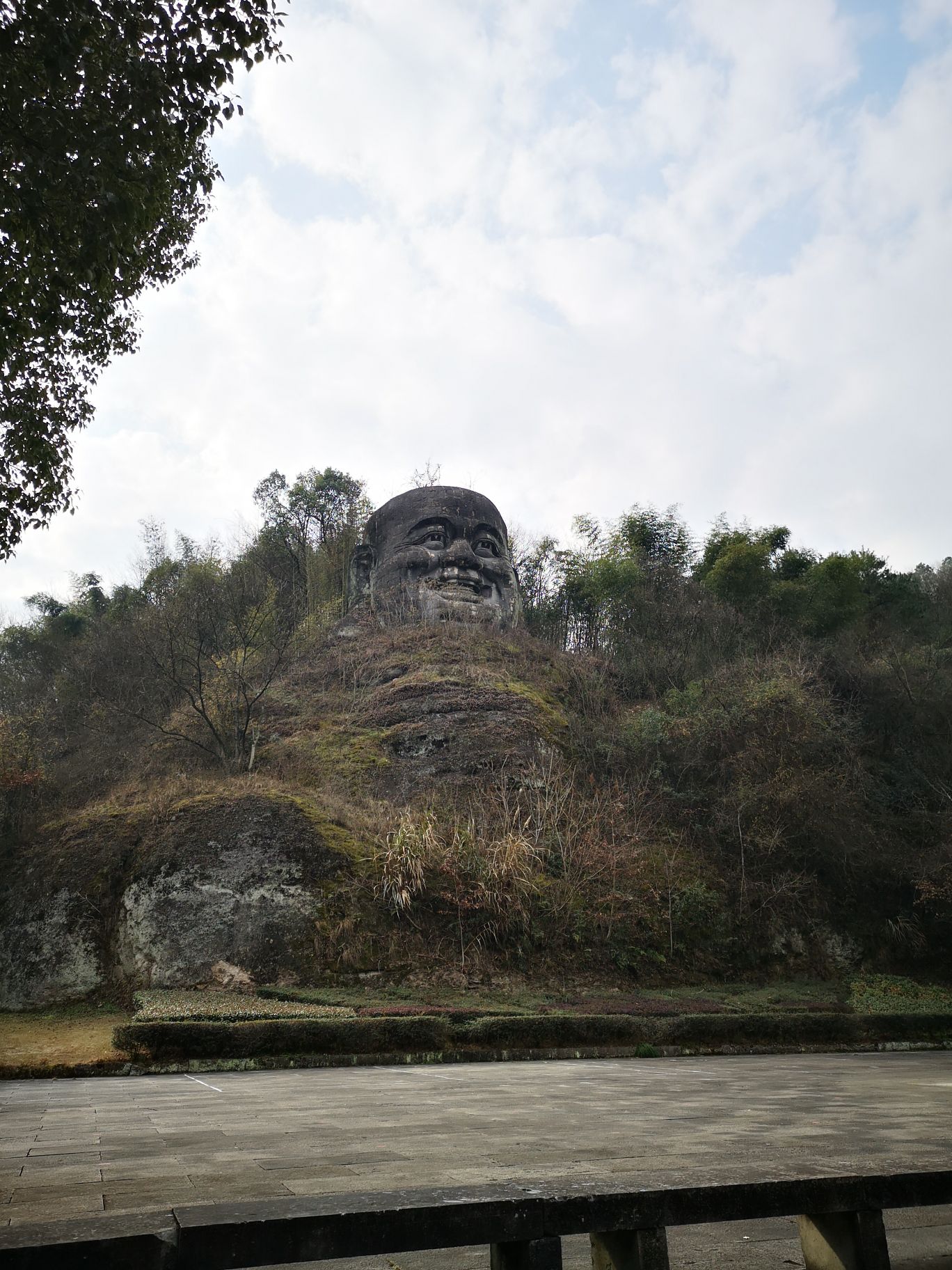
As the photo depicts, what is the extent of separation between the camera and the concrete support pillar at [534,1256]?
1.95 meters

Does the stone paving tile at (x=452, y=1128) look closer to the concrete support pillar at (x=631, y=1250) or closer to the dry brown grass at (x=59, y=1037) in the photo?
the concrete support pillar at (x=631, y=1250)

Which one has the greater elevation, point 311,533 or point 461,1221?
point 311,533

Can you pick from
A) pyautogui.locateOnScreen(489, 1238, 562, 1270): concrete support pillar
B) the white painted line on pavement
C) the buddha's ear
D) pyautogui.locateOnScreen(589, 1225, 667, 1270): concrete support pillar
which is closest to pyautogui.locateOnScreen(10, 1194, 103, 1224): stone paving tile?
pyautogui.locateOnScreen(489, 1238, 562, 1270): concrete support pillar

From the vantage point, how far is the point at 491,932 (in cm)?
1223

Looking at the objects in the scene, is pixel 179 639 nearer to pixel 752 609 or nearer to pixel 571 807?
pixel 571 807

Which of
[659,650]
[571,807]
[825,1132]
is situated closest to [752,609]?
[659,650]

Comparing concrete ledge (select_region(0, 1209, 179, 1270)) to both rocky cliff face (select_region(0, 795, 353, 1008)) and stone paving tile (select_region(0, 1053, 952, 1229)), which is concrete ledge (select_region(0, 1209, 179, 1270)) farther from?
rocky cliff face (select_region(0, 795, 353, 1008))

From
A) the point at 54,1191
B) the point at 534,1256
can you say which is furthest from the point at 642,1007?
the point at 534,1256

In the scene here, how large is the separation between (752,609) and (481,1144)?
21543 mm

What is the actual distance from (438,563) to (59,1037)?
16156mm

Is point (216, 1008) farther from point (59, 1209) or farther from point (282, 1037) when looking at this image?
point (59, 1209)

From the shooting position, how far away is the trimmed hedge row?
856 cm

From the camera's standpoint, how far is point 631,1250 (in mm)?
2035

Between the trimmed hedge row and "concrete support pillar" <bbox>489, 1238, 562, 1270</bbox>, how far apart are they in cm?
752
